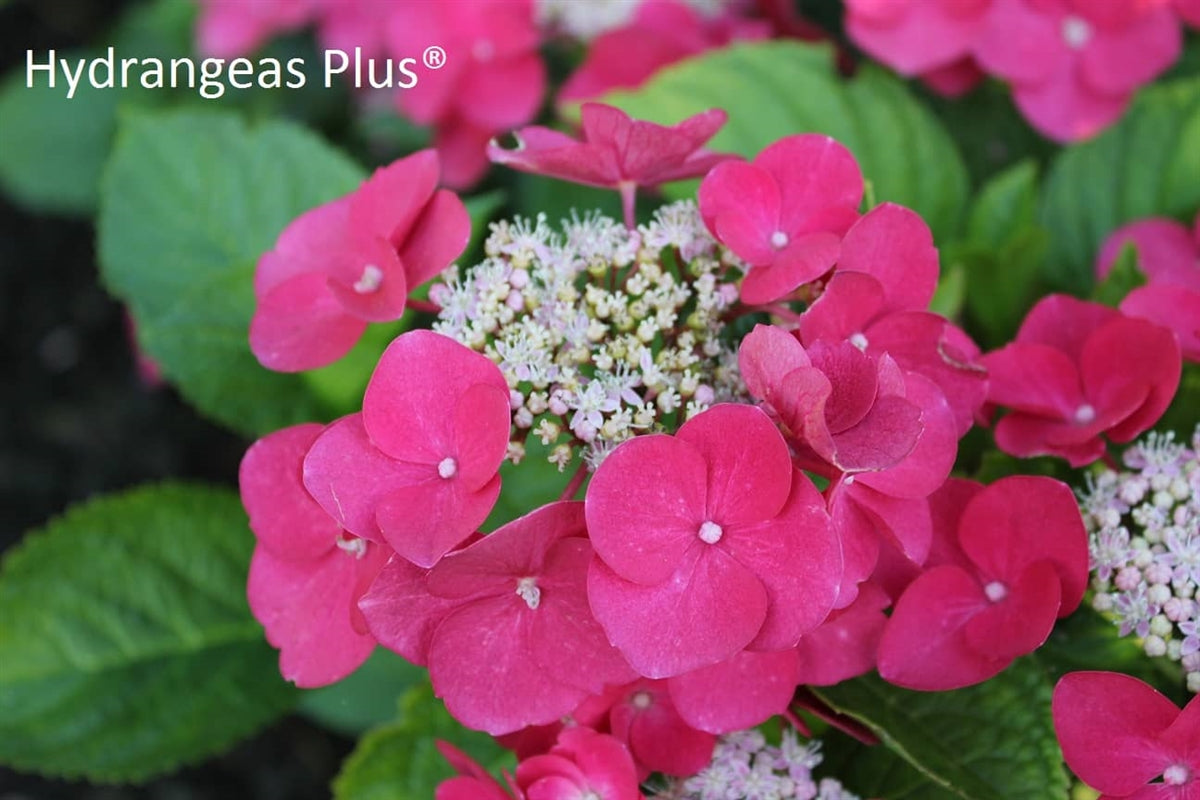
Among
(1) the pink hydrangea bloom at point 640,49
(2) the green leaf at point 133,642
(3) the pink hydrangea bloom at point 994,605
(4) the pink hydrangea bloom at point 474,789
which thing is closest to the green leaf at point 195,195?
(2) the green leaf at point 133,642

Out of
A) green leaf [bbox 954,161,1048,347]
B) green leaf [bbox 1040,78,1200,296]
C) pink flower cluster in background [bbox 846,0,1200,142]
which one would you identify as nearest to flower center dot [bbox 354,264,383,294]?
green leaf [bbox 954,161,1048,347]

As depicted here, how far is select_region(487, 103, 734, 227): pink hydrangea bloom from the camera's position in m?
0.75

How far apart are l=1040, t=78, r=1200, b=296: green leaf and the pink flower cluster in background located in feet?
0.12

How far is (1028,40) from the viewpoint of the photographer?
1.21 m

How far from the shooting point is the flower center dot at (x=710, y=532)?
0.64 metres

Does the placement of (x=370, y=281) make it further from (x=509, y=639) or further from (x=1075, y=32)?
(x=1075, y=32)

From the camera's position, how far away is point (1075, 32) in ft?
3.98

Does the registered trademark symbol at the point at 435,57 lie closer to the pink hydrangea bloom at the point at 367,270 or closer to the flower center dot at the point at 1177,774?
the pink hydrangea bloom at the point at 367,270

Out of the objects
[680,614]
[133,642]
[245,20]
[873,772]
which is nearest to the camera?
[680,614]

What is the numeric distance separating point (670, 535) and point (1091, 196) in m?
0.79

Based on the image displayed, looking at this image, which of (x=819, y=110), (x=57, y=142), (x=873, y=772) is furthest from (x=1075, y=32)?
(x=57, y=142)

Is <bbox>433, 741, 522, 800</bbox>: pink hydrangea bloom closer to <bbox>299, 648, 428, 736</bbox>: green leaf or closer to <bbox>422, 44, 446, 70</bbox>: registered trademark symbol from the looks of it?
<bbox>299, 648, 428, 736</bbox>: green leaf

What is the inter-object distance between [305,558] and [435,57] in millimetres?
744

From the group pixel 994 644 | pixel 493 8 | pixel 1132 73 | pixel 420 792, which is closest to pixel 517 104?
pixel 493 8
